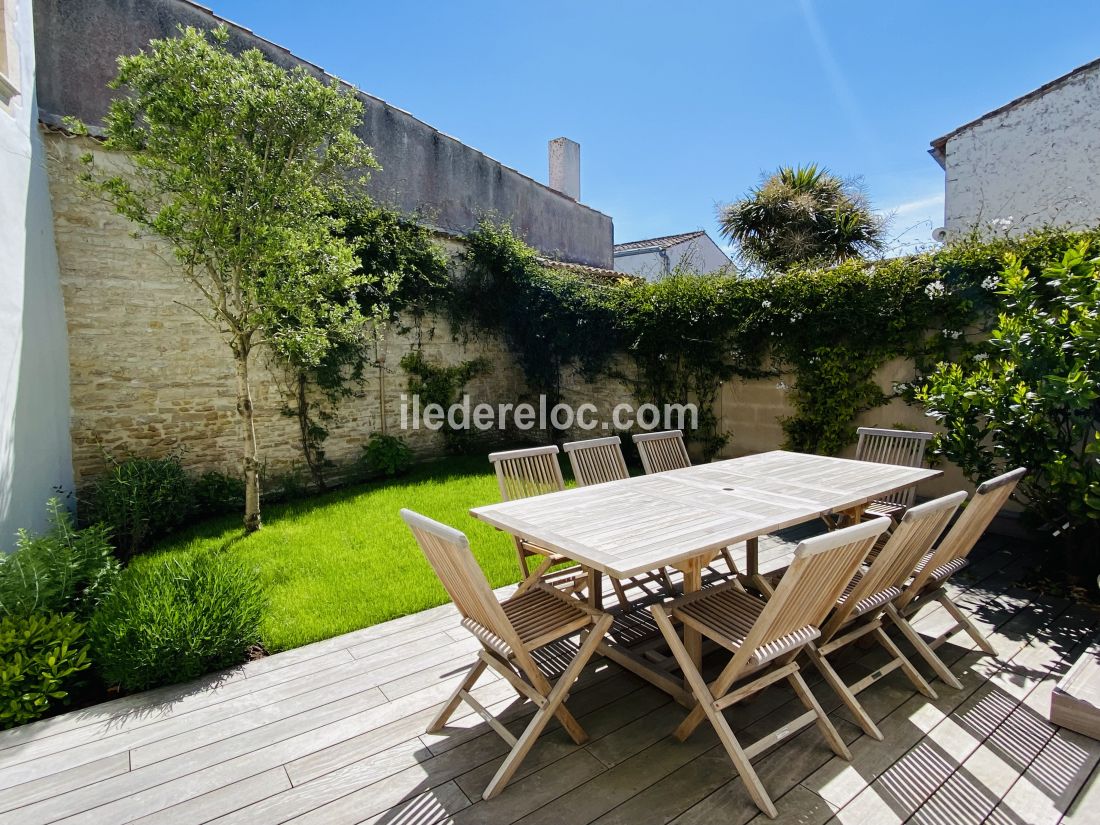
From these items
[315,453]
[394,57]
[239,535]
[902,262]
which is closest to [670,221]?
[394,57]

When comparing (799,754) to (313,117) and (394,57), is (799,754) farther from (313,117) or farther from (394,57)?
(394,57)

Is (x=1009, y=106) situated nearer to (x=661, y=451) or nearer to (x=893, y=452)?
(x=893, y=452)

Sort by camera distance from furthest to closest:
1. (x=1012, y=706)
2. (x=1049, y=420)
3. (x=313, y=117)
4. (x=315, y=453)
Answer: (x=315, y=453) < (x=313, y=117) < (x=1049, y=420) < (x=1012, y=706)

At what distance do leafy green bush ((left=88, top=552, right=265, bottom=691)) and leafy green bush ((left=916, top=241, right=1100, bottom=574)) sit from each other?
→ 4.89 m

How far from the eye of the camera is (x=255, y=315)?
16.3 feet

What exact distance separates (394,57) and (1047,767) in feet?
32.0

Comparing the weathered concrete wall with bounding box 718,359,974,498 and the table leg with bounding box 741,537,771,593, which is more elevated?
the weathered concrete wall with bounding box 718,359,974,498

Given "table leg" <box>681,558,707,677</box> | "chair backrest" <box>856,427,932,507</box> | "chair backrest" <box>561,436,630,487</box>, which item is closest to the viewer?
"table leg" <box>681,558,707,677</box>

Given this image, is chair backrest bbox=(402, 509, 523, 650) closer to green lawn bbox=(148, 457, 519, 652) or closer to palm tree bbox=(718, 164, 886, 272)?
green lawn bbox=(148, 457, 519, 652)

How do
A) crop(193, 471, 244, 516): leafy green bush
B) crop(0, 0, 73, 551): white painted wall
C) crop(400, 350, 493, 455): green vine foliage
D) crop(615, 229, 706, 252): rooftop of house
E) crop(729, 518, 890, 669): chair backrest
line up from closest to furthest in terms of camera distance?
crop(729, 518, 890, 669): chair backrest → crop(0, 0, 73, 551): white painted wall → crop(193, 471, 244, 516): leafy green bush → crop(400, 350, 493, 455): green vine foliage → crop(615, 229, 706, 252): rooftop of house

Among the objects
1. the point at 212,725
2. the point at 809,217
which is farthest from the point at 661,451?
the point at 809,217

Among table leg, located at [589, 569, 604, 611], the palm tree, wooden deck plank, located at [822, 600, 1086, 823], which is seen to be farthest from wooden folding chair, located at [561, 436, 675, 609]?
the palm tree

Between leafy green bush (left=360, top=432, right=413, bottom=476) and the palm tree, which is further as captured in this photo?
the palm tree

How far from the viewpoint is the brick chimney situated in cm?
1307
